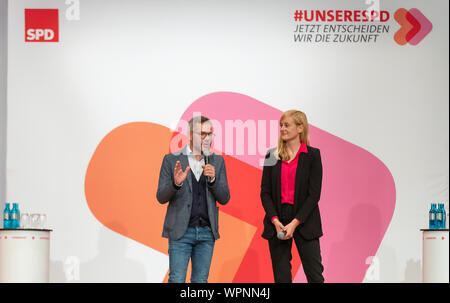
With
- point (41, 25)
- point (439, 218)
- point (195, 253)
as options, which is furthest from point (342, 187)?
point (41, 25)

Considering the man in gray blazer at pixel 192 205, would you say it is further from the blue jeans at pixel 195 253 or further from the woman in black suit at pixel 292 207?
the woman in black suit at pixel 292 207

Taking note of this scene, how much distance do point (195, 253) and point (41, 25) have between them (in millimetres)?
2879

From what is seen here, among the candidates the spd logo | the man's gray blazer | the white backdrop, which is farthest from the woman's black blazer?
the spd logo

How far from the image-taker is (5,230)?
4402 millimetres

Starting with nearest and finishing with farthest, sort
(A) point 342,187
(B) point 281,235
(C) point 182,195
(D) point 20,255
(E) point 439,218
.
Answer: (B) point 281,235 → (C) point 182,195 → (D) point 20,255 → (E) point 439,218 → (A) point 342,187

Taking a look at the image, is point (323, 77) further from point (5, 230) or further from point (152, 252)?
point (5, 230)

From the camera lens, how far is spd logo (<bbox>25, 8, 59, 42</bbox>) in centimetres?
569

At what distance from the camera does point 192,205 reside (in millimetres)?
4227

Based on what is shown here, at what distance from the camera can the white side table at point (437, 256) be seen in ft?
15.2

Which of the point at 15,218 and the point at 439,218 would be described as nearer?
the point at 15,218

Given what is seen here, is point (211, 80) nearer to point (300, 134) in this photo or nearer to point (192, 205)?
point (300, 134)

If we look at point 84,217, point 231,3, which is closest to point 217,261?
point 84,217

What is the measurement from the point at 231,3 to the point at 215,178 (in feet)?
7.05

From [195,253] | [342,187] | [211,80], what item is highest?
[211,80]
